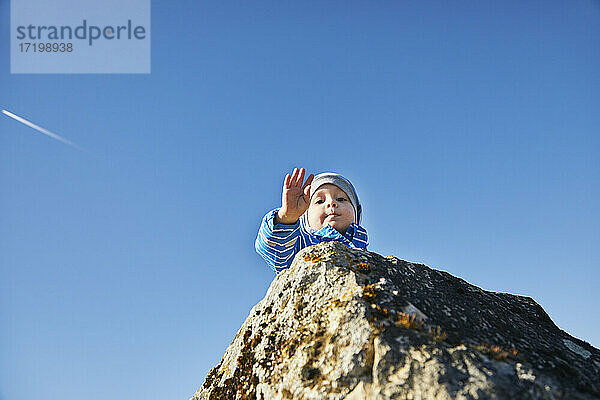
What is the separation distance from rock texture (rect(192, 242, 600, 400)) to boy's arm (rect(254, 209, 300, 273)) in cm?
174

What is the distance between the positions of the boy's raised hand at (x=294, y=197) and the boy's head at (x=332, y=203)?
1.98 metres

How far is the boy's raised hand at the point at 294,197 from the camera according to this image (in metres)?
6.54

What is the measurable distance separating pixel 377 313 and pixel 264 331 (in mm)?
1375

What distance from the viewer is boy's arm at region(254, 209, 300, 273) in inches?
267

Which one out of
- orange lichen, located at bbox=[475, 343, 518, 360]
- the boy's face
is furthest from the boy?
orange lichen, located at bbox=[475, 343, 518, 360]

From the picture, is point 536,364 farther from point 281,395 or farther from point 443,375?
point 281,395

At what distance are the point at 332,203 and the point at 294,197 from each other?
7.84 feet

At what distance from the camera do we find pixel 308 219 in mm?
9180

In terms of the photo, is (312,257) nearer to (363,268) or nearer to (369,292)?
(363,268)

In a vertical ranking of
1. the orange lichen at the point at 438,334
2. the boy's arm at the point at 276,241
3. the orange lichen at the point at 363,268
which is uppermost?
the boy's arm at the point at 276,241

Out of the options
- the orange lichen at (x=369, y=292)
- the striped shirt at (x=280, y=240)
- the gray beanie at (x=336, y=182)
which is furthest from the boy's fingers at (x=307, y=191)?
the orange lichen at (x=369, y=292)

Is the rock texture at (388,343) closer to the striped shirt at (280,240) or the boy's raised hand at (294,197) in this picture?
the boy's raised hand at (294,197)

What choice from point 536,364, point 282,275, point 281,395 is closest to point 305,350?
point 281,395

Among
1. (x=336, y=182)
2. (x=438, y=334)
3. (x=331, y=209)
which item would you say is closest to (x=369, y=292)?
(x=438, y=334)
